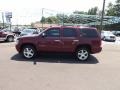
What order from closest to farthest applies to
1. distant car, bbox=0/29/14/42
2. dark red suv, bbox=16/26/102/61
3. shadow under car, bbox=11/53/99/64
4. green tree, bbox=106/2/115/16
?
shadow under car, bbox=11/53/99/64, dark red suv, bbox=16/26/102/61, distant car, bbox=0/29/14/42, green tree, bbox=106/2/115/16

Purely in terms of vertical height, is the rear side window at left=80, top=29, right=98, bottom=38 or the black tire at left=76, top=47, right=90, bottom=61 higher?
the rear side window at left=80, top=29, right=98, bottom=38

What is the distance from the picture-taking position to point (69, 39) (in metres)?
12.7

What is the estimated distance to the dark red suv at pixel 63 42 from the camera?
41.6ft

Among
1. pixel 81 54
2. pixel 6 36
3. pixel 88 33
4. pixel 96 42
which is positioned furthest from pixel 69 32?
pixel 6 36

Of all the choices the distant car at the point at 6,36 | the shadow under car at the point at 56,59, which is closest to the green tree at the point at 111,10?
the distant car at the point at 6,36

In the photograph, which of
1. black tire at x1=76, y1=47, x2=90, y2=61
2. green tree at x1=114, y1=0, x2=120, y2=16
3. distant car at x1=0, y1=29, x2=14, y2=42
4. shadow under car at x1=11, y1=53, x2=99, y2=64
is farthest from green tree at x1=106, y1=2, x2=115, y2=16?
black tire at x1=76, y1=47, x2=90, y2=61

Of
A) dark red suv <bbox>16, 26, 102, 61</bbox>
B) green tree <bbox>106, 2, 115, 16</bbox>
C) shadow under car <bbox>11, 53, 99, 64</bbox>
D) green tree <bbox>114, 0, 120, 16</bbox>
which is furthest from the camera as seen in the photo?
green tree <bbox>106, 2, 115, 16</bbox>

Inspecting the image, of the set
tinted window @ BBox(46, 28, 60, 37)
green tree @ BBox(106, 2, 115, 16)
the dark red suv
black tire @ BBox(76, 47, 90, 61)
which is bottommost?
black tire @ BBox(76, 47, 90, 61)

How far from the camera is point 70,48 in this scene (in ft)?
41.9

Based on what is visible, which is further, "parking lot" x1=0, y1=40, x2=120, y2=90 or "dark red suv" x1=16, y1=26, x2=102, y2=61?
"dark red suv" x1=16, y1=26, x2=102, y2=61

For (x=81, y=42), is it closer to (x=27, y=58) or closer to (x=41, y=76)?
(x=27, y=58)

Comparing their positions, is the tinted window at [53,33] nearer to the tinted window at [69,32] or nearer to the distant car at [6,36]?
the tinted window at [69,32]

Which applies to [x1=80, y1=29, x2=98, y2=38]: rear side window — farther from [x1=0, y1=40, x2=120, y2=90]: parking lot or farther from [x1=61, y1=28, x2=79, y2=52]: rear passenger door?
[x1=0, y1=40, x2=120, y2=90]: parking lot

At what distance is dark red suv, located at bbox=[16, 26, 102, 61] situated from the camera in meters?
12.7
